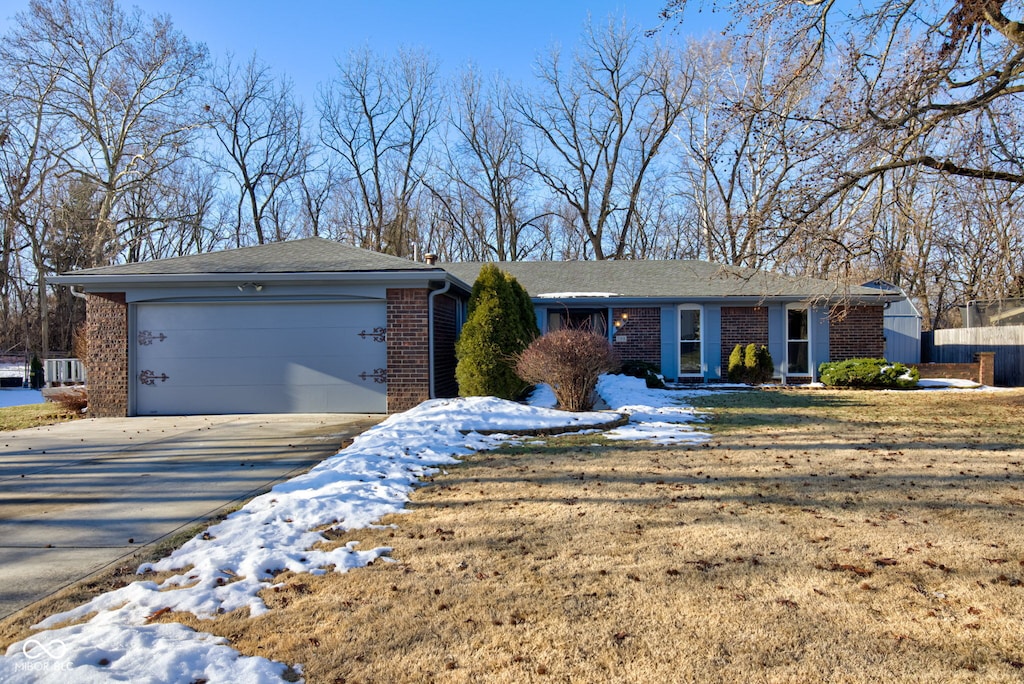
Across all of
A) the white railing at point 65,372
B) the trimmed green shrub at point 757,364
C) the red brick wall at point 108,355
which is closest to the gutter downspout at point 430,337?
the red brick wall at point 108,355

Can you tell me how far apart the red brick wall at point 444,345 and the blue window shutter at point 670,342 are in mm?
5942

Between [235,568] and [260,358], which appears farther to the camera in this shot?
[260,358]

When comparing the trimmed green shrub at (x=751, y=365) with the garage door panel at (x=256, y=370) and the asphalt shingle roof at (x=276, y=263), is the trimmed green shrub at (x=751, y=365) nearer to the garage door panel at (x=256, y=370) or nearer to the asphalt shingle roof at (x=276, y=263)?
the asphalt shingle roof at (x=276, y=263)

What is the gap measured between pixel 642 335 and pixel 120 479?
1296cm

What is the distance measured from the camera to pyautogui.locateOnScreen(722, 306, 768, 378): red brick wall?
16.7 metres

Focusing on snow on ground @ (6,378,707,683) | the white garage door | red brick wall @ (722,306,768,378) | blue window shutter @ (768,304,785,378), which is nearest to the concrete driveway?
snow on ground @ (6,378,707,683)

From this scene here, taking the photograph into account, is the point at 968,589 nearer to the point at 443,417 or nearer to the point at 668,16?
the point at 443,417

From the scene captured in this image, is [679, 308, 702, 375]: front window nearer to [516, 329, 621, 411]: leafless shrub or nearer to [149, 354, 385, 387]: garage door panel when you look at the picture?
[516, 329, 621, 411]: leafless shrub

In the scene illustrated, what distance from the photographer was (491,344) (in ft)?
36.2

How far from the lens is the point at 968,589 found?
11.0 ft

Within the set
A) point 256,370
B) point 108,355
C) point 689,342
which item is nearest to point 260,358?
point 256,370

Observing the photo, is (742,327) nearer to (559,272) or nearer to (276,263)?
(559,272)

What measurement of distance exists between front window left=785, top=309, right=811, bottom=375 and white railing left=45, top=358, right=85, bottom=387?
64.7 feet

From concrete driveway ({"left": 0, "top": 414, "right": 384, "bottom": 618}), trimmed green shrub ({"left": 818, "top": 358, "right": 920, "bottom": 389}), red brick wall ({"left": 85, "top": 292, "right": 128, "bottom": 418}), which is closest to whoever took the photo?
concrete driveway ({"left": 0, "top": 414, "right": 384, "bottom": 618})
